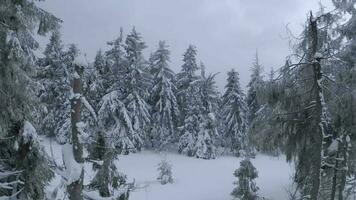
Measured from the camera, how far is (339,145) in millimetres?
13680

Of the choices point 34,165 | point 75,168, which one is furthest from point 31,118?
point 75,168

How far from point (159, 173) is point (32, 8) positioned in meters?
26.2

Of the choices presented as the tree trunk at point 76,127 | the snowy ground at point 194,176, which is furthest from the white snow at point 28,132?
the snowy ground at point 194,176

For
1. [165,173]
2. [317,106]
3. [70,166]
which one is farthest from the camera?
[165,173]

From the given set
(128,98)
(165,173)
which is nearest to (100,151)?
(165,173)

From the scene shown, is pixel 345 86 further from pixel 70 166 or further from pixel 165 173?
pixel 165 173

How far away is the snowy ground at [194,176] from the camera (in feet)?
98.4

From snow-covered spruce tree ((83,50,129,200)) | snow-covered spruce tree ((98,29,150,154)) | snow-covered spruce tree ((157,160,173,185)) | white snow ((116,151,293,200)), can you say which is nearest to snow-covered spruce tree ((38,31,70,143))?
snow-covered spruce tree ((98,29,150,154))

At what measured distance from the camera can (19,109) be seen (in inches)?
374

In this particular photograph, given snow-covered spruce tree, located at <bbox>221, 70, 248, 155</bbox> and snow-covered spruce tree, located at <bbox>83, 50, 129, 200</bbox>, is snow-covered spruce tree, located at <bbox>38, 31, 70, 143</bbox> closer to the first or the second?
snow-covered spruce tree, located at <bbox>221, 70, 248, 155</bbox>

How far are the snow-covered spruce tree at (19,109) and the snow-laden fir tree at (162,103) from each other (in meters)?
36.8

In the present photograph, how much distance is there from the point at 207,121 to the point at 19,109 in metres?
38.0

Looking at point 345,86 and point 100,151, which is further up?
point 345,86

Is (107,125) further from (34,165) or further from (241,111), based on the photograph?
(34,165)
